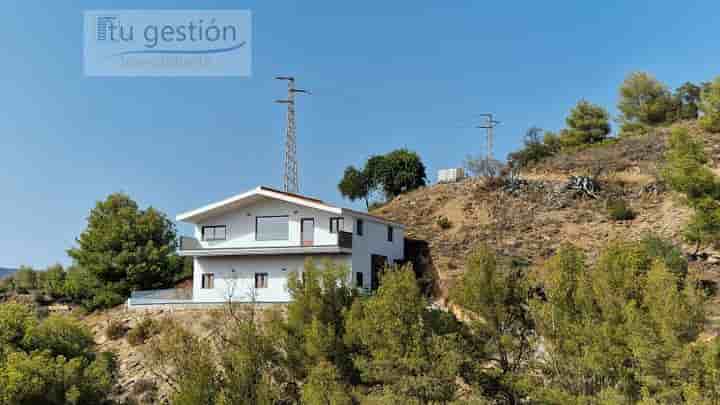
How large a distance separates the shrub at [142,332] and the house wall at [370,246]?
9.30 m

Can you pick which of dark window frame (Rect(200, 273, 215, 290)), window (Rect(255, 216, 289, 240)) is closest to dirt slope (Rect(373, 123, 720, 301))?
window (Rect(255, 216, 289, 240))

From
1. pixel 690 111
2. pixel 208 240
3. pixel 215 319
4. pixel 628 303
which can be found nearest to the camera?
pixel 628 303

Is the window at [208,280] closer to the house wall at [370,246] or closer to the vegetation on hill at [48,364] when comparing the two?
the house wall at [370,246]

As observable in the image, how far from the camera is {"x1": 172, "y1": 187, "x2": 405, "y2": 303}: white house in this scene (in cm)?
3238

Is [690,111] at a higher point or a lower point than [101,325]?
higher

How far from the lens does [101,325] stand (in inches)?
1286

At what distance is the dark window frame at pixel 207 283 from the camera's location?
33906 millimetres

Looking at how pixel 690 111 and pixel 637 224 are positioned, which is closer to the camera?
pixel 637 224

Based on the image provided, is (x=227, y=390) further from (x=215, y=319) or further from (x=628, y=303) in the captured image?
(x=628, y=303)

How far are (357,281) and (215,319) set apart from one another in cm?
719

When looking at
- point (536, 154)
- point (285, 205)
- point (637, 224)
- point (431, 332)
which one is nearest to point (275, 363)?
point (431, 332)

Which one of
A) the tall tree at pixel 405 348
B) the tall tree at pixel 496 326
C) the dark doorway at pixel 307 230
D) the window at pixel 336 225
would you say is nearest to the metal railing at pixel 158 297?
the dark doorway at pixel 307 230

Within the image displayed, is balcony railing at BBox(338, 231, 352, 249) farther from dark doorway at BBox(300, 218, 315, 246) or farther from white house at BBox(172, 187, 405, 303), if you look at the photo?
dark doorway at BBox(300, 218, 315, 246)

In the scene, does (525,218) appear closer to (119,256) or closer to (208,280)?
(208,280)
